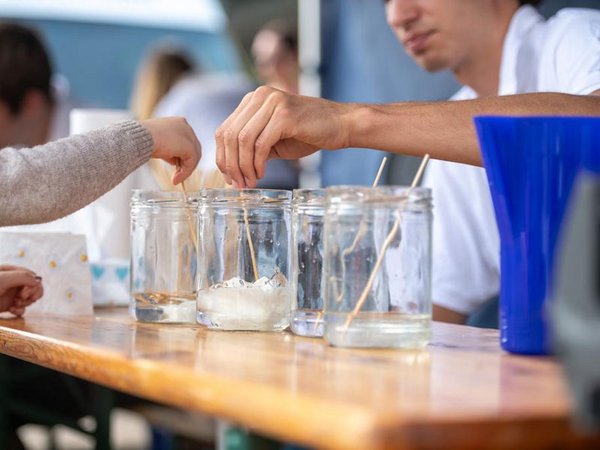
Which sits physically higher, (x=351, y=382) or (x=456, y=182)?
(x=456, y=182)

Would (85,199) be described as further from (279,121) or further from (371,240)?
(371,240)

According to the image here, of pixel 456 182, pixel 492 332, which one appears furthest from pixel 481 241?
pixel 492 332

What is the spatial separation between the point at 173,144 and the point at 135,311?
0.82 feet

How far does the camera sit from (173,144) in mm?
1511

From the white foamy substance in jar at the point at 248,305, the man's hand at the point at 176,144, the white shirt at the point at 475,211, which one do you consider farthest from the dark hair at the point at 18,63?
the white foamy substance in jar at the point at 248,305

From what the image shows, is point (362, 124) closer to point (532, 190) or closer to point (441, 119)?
point (441, 119)

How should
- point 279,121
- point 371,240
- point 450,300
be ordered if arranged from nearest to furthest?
point 371,240
point 279,121
point 450,300

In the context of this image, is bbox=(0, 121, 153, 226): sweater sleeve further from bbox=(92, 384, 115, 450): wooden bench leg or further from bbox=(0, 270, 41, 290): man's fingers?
bbox=(92, 384, 115, 450): wooden bench leg

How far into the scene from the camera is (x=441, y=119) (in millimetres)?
1324

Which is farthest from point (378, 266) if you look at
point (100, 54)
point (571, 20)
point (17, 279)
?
point (100, 54)

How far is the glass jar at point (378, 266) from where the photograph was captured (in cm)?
109

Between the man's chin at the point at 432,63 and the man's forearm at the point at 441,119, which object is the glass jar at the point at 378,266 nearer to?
the man's forearm at the point at 441,119

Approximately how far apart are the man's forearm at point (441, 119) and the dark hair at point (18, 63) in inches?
82.1

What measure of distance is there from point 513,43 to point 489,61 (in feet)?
0.40
